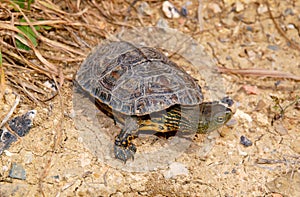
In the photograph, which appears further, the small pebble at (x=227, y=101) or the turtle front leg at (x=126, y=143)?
the small pebble at (x=227, y=101)

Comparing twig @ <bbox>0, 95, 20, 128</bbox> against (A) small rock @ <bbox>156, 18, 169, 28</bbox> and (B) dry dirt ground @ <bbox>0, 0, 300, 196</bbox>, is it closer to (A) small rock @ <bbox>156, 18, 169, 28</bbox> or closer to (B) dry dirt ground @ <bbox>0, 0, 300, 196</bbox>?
(B) dry dirt ground @ <bbox>0, 0, 300, 196</bbox>

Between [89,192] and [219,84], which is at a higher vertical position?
[219,84]

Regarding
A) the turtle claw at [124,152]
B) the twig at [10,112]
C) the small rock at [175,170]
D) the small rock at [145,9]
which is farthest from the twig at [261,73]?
the twig at [10,112]

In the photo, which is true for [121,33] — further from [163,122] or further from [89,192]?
[89,192]

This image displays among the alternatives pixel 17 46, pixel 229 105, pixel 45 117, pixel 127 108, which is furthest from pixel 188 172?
pixel 17 46

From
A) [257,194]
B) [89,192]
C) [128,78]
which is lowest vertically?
[89,192]

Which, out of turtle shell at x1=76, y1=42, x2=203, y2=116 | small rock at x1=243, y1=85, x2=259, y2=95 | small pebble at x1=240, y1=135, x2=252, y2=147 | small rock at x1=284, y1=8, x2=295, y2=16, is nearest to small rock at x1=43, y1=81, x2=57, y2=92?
turtle shell at x1=76, y1=42, x2=203, y2=116

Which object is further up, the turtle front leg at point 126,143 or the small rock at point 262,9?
the small rock at point 262,9

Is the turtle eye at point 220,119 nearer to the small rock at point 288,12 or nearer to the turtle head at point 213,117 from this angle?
the turtle head at point 213,117
